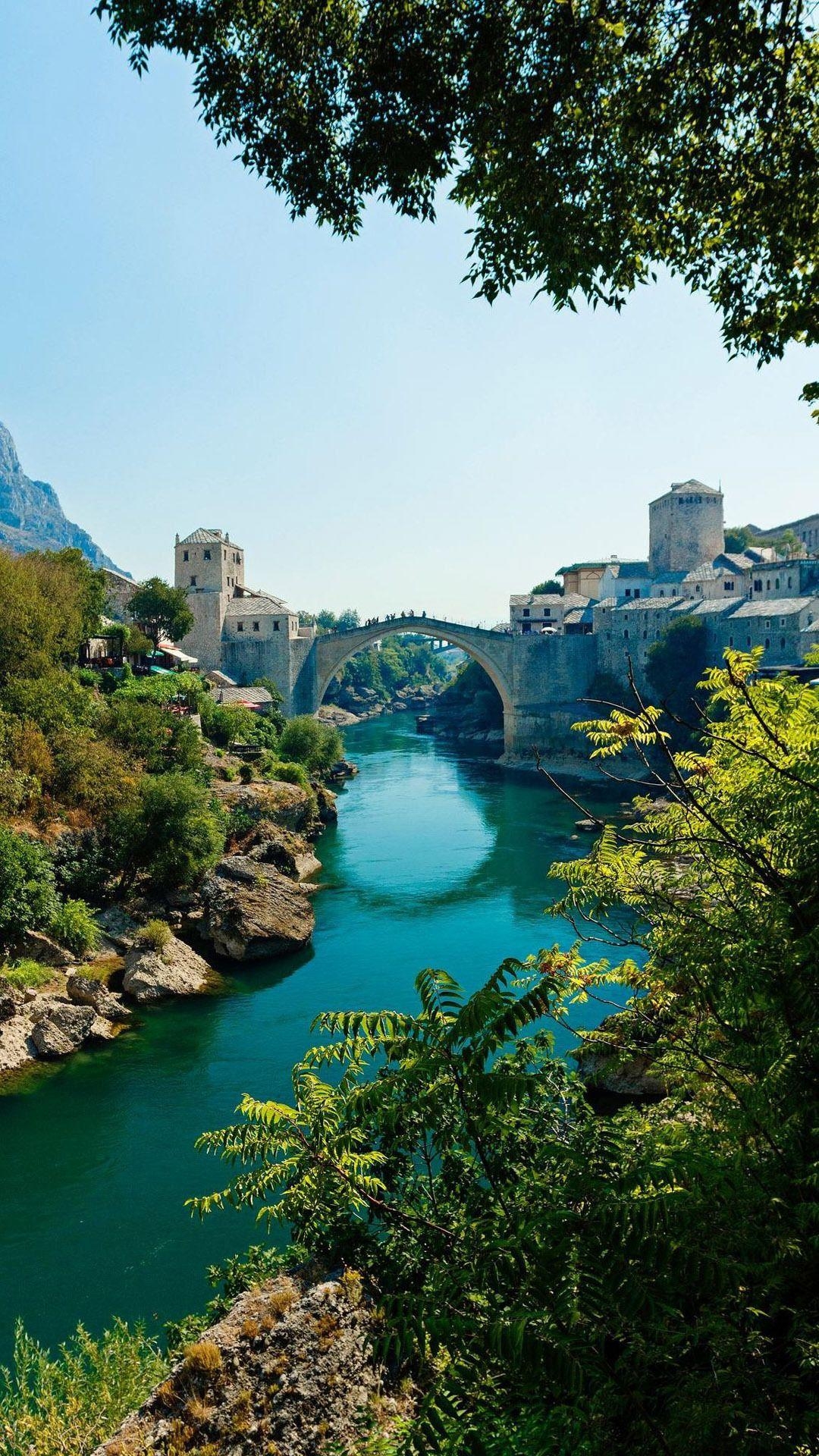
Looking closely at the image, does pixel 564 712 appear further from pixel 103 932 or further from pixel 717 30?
pixel 717 30

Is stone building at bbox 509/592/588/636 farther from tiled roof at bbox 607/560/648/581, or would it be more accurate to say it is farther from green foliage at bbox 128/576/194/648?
green foliage at bbox 128/576/194/648

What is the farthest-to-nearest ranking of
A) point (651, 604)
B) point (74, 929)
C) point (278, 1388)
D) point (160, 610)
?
1. point (651, 604)
2. point (160, 610)
3. point (74, 929)
4. point (278, 1388)

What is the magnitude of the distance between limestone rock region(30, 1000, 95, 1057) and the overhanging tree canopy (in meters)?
10.2

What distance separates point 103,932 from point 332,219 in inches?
486

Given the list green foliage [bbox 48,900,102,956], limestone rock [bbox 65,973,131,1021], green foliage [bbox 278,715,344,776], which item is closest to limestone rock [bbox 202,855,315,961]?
green foliage [bbox 48,900,102,956]

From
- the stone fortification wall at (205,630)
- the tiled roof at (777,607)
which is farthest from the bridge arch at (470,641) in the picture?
the tiled roof at (777,607)

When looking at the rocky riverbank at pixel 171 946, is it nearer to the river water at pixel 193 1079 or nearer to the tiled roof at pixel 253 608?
the river water at pixel 193 1079

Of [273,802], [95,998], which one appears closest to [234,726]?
[273,802]

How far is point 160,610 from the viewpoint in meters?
30.2

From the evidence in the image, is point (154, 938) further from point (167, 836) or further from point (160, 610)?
point (160, 610)

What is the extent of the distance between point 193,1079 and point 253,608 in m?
27.1

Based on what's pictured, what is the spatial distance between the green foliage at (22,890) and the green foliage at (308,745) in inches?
530

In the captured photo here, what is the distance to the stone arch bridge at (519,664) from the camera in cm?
3838

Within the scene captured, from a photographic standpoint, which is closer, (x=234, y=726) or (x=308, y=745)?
(x=234, y=726)
